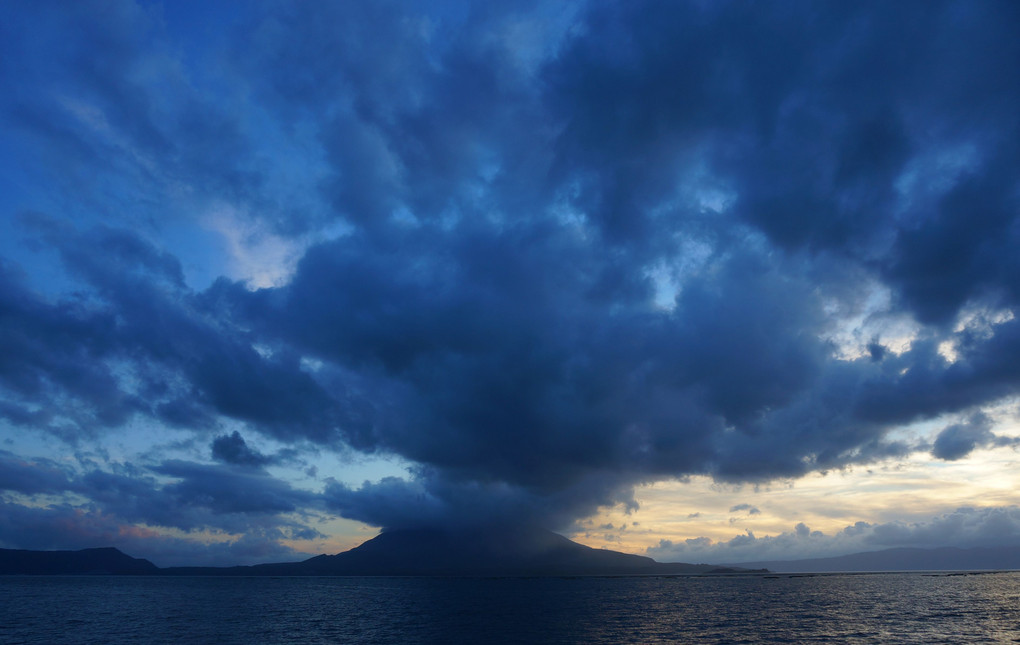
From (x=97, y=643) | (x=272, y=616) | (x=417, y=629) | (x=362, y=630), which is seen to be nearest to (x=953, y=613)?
(x=417, y=629)

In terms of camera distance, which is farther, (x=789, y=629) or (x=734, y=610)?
(x=734, y=610)

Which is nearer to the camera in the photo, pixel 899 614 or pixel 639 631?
pixel 639 631

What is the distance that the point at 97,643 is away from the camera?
10731cm

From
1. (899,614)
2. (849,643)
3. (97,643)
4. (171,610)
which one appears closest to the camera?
(849,643)

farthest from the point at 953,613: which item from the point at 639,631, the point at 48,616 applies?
the point at 48,616

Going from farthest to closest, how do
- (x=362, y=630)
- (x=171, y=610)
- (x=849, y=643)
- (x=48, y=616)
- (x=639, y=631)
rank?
1. (x=171, y=610)
2. (x=48, y=616)
3. (x=362, y=630)
4. (x=639, y=631)
5. (x=849, y=643)

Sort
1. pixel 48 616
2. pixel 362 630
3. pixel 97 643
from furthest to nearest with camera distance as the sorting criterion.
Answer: pixel 48 616
pixel 362 630
pixel 97 643

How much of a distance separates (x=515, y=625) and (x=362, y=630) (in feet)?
116

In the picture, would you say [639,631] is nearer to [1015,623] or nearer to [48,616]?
[1015,623]

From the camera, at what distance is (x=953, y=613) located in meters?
148

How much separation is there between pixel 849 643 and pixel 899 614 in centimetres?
6839

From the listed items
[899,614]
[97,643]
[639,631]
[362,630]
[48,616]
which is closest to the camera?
[97,643]

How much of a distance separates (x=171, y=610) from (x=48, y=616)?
1390 inches

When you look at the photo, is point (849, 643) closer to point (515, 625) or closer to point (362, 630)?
point (515, 625)
